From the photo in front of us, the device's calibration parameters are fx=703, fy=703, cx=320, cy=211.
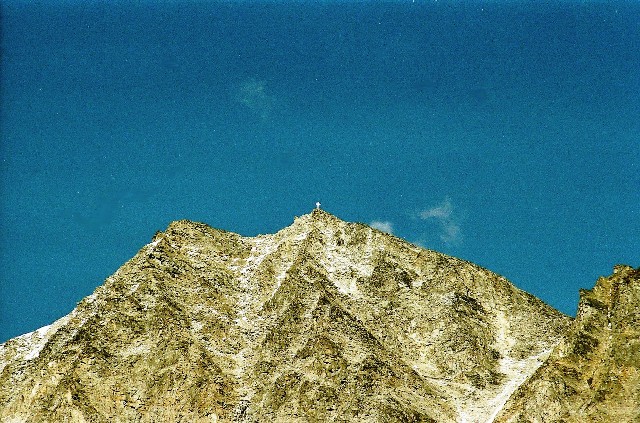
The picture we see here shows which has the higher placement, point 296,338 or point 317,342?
point 296,338

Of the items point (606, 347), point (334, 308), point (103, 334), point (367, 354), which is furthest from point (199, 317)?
point (606, 347)

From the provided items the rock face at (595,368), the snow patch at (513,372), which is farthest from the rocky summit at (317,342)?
the snow patch at (513,372)

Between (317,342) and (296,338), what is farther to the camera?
(296,338)

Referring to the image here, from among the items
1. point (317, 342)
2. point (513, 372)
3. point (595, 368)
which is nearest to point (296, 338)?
point (317, 342)

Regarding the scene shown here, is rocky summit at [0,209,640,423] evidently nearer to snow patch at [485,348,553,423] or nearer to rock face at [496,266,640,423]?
rock face at [496,266,640,423]

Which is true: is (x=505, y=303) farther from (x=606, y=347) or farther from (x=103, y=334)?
(x=103, y=334)

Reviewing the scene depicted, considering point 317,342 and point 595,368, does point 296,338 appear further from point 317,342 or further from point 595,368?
point 595,368

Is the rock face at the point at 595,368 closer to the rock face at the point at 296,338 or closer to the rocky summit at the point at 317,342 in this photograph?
the rocky summit at the point at 317,342

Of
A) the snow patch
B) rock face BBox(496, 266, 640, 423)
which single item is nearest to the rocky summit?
rock face BBox(496, 266, 640, 423)
